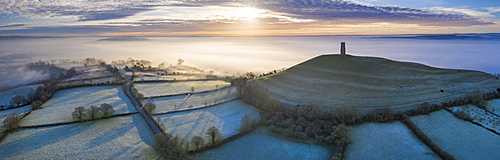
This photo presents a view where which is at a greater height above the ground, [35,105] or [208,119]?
[35,105]

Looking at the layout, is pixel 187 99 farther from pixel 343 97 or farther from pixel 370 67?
pixel 370 67

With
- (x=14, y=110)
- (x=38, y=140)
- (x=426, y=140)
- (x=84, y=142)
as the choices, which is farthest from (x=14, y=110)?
(x=426, y=140)

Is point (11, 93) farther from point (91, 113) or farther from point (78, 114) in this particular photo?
point (91, 113)

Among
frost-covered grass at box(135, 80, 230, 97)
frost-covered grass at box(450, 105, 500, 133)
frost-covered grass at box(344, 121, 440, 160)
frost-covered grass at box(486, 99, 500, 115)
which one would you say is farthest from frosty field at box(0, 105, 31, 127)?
frost-covered grass at box(486, 99, 500, 115)

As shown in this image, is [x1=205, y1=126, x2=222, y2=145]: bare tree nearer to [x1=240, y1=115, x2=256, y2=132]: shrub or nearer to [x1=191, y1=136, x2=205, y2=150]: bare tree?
[x1=191, y1=136, x2=205, y2=150]: bare tree

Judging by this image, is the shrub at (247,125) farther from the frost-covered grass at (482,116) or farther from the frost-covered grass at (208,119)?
the frost-covered grass at (482,116)

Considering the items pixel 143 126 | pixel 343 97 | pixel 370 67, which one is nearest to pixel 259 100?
pixel 343 97
